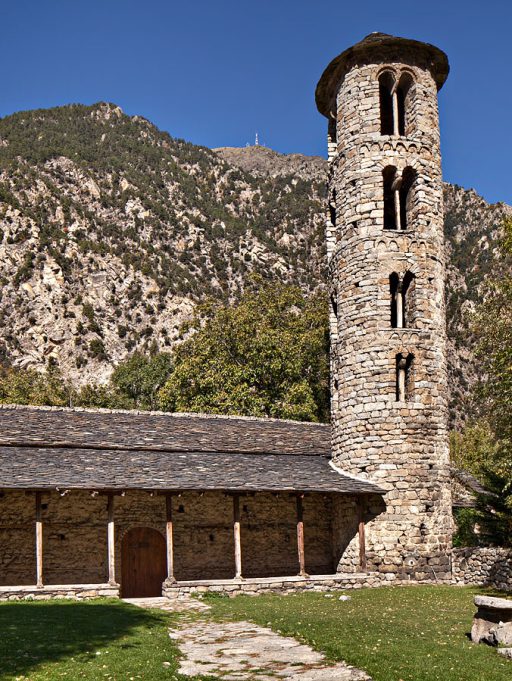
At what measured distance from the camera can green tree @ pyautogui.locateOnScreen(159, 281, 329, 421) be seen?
3850 centimetres

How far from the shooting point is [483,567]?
2144 centimetres

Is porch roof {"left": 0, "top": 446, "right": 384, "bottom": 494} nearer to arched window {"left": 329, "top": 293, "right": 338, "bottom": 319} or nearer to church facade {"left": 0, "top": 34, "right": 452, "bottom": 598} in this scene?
church facade {"left": 0, "top": 34, "right": 452, "bottom": 598}

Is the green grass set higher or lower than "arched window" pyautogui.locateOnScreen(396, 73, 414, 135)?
lower

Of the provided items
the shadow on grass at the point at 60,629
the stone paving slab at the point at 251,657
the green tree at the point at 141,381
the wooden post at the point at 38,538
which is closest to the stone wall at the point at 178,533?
the wooden post at the point at 38,538

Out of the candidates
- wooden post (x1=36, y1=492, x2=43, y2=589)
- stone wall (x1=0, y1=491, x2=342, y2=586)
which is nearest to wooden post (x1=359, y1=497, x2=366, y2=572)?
stone wall (x1=0, y1=491, x2=342, y2=586)

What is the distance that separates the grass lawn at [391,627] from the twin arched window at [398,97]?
14725 mm

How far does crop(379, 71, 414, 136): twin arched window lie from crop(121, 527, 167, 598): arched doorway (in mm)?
14939

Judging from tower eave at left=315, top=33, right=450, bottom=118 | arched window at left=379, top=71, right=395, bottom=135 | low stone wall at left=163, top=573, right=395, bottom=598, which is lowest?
low stone wall at left=163, top=573, right=395, bottom=598

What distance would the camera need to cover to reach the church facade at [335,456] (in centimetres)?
2061

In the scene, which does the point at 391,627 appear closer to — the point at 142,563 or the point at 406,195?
the point at 142,563

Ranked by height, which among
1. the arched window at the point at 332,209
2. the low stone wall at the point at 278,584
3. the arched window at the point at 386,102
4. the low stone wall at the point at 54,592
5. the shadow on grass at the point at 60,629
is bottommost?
the low stone wall at the point at 278,584

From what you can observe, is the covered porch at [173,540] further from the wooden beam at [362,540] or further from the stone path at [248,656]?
the stone path at [248,656]

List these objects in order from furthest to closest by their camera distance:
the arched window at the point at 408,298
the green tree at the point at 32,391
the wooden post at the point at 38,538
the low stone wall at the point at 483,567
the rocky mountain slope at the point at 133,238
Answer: the rocky mountain slope at the point at 133,238, the green tree at the point at 32,391, the arched window at the point at 408,298, the low stone wall at the point at 483,567, the wooden post at the point at 38,538

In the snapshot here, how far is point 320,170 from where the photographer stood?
123875 mm
